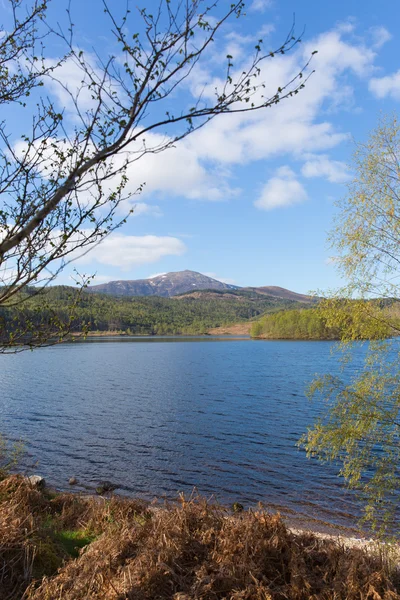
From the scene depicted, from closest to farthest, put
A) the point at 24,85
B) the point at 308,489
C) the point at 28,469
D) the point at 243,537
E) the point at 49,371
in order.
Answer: the point at 243,537, the point at 24,85, the point at 308,489, the point at 28,469, the point at 49,371

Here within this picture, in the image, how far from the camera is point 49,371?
70.9 m

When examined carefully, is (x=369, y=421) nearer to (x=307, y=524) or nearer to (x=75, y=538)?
(x=307, y=524)

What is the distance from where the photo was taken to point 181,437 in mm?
28656

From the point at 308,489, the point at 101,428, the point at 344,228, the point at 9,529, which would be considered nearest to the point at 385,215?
the point at 344,228

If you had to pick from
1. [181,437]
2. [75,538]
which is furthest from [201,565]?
[181,437]

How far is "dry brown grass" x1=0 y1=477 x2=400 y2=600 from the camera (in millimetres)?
5074

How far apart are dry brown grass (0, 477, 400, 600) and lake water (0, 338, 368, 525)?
1177 cm

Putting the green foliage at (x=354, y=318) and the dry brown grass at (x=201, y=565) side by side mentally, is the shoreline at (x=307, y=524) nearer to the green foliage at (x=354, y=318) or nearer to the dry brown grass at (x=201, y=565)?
the green foliage at (x=354, y=318)

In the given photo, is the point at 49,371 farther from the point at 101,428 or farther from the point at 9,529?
the point at 9,529

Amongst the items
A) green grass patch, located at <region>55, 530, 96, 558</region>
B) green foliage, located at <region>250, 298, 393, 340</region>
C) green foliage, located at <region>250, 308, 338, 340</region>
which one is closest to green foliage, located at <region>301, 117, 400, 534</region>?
green foliage, located at <region>250, 298, 393, 340</region>

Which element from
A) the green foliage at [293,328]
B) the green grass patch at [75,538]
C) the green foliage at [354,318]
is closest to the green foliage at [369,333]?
the green foliage at [354,318]

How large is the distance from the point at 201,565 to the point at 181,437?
23.9 meters

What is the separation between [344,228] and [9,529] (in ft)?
36.1

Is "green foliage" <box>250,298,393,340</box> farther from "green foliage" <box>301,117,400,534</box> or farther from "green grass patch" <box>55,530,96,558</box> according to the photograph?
"green grass patch" <box>55,530,96,558</box>
